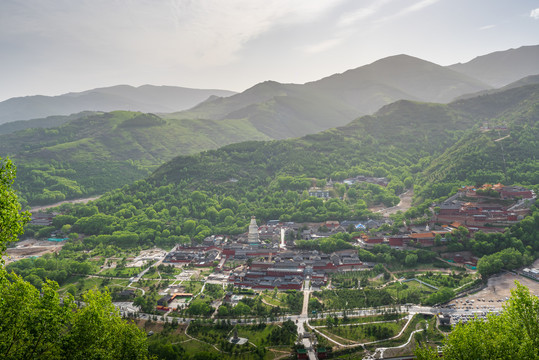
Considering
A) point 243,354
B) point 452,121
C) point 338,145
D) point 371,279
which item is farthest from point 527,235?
point 452,121

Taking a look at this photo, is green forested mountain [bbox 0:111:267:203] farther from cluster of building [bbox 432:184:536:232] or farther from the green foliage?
cluster of building [bbox 432:184:536:232]

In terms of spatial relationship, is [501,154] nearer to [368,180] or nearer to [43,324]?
[368,180]

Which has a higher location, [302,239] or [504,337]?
[504,337]

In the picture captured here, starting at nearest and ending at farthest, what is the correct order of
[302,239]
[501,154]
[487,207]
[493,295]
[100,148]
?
[493,295] < [487,207] < [302,239] < [501,154] < [100,148]

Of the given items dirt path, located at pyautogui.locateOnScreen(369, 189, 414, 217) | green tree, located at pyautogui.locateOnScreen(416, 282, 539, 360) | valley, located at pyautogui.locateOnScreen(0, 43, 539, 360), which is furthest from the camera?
dirt path, located at pyautogui.locateOnScreen(369, 189, 414, 217)

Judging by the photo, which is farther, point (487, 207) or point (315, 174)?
point (315, 174)

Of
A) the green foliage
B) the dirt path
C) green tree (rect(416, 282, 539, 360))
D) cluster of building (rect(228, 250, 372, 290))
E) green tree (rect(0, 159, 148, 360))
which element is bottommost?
cluster of building (rect(228, 250, 372, 290))

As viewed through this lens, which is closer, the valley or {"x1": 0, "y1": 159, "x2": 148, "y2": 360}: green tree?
{"x1": 0, "y1": 159, "x2": 148, "y2": 360}: green tree

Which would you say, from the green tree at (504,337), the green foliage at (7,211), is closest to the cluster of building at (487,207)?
the green tree at (504,337)

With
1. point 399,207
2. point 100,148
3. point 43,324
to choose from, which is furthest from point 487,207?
point 100,148

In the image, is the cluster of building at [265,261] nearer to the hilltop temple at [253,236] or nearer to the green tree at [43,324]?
the hilltop temple at [253,236]

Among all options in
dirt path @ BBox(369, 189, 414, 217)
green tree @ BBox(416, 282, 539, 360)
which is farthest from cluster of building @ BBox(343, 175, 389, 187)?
green tree @ BBox(416, 282, 539, 360)

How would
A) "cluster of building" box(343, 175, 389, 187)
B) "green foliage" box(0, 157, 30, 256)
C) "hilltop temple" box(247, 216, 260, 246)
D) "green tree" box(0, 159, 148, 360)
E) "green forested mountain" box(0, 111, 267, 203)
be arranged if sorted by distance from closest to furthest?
1. "green foliage" box(0, 157, 30, 256)
2. "green tree" box(0, 159, 148, 360)
3. "hilltop temple" box(247, 216, 260, 246)
4. "cluster of building" box(343, 175, 389, 187)
5. "green forested mountain" box(0, 111, 267, 203)
